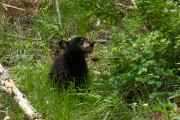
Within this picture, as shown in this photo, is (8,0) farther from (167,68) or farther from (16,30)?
(167,68)

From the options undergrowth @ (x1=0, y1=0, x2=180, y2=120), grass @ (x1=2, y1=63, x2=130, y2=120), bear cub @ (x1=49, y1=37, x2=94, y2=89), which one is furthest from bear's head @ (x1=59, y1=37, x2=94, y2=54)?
grass @ (x1=2, y1=63, x2=130, y2=120)

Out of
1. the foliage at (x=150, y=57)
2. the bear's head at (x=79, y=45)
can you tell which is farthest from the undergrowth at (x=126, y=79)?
the bear's head at (x=79, y=45)

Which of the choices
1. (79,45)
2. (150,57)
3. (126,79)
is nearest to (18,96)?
(126,79)

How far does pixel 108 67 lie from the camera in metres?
6.84

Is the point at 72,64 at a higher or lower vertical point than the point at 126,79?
lower

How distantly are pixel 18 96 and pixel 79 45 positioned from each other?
1817mm

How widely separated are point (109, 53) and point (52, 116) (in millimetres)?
1402

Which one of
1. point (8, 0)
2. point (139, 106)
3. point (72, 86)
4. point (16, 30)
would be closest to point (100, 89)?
point (72, 86)

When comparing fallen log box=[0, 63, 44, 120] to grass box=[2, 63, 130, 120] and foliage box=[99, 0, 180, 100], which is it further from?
foliage box=[99, 0, 180, 100]

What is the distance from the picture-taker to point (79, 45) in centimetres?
734

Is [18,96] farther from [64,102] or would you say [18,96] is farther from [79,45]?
[79,45]

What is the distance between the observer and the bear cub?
708cm

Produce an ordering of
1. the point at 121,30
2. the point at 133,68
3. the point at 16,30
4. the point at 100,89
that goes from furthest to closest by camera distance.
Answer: the point at 16,30
the point at 121,30
the point at 100,89
the point at 133,68

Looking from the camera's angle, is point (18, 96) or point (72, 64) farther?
point (72, 64)
